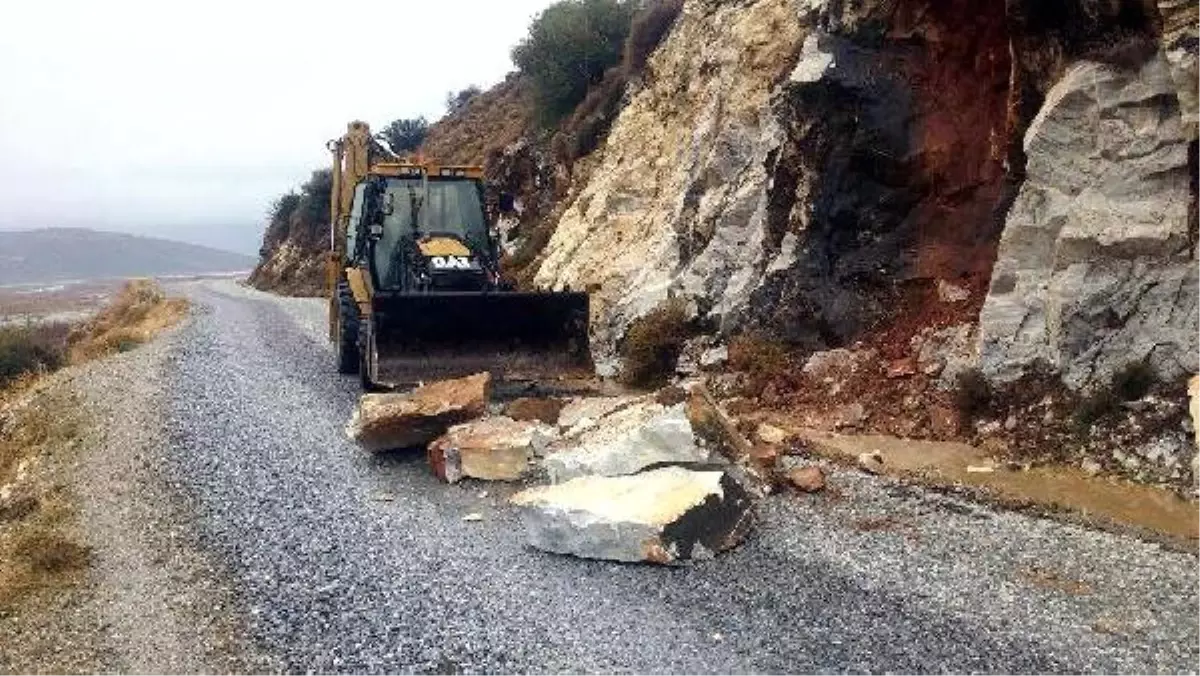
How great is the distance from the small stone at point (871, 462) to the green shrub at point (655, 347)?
427 centimetres

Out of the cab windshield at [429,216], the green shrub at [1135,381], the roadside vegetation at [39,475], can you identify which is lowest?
the roadside vegetation at [39,475]

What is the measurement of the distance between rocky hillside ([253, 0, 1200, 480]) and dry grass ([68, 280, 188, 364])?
31.0ft

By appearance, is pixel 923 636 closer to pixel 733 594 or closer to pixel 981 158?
pixel 733 594

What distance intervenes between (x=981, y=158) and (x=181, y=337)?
48.5 feet

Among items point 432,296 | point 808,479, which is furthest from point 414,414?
point 808,479

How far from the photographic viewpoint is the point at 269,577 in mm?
7410

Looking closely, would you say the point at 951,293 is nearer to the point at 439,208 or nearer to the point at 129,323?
the point at 439,208

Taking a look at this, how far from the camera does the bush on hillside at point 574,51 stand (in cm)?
2852

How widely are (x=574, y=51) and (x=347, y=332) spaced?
→ 52.8 feet

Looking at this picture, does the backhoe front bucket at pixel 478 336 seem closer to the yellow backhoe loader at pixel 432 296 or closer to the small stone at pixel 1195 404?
the yellow backhoe loader at pixel 432 296

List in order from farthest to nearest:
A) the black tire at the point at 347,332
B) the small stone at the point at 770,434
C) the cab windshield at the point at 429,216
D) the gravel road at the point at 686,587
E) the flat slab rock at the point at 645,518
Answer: the black tire at the point at 347,332 < the cab windshield at the point at 429,216 < the small stone at the point at 770,434 < the flat slab rock at the point at 645,518 < the gravel road at the point at 686,587

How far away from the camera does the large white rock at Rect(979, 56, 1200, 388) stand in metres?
9.76

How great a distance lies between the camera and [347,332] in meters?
14.9

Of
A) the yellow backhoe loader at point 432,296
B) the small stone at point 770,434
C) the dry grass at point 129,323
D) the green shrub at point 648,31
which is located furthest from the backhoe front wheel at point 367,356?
the green shrub at point 648,31
